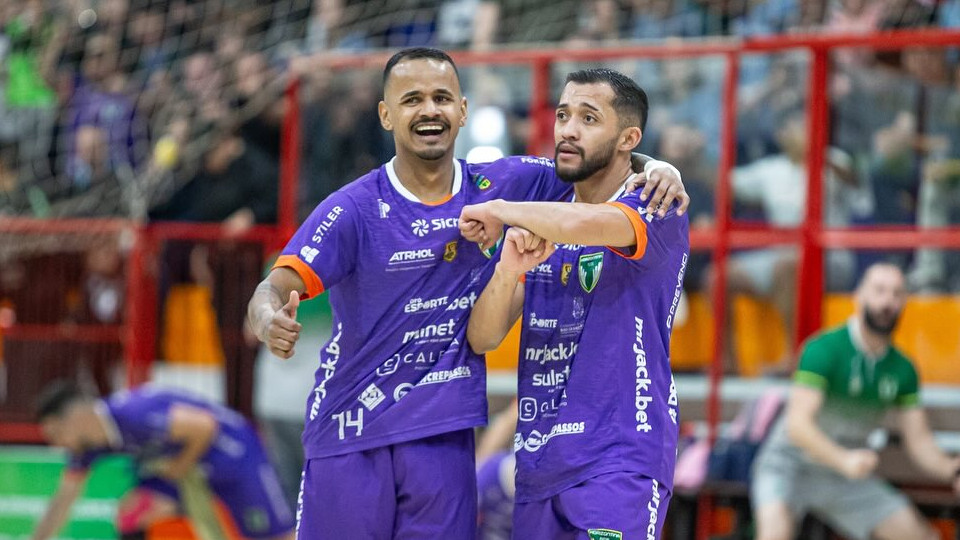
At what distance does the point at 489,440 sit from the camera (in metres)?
8.41

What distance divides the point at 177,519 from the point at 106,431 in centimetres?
147

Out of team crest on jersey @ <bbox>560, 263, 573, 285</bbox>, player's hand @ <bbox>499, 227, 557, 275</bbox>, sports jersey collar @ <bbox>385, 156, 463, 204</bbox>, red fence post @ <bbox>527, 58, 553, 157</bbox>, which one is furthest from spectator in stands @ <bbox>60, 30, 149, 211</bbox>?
player's hand @ <bbox>499, 227, 557, 275</bbox>

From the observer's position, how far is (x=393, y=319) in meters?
4.90

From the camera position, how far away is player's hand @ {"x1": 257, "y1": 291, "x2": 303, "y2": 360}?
4.23 meters

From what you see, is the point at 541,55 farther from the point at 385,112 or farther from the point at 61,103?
the point at 61,103

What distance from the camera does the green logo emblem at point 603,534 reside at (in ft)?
14.9

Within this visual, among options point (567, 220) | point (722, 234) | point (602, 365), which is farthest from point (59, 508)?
point (567, 220)

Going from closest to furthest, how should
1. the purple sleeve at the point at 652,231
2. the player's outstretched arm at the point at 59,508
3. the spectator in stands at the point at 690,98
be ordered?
the purple sleeve at the point at 652,231
the spectator in stands at the point at 690,98
the player's outstretched arm at the point at 59,508

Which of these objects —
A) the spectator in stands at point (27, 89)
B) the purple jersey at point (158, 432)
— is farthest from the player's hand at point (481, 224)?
the spectator in stands at point (27, 89)

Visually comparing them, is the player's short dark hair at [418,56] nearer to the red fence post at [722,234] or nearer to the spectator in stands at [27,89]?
the red fence post at [722,234]

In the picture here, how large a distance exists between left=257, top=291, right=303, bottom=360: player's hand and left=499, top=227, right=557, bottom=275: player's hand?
712mm

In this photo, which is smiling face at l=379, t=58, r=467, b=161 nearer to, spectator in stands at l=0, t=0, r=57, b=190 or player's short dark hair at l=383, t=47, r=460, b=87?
player's short dark hair at l=383, t=47, r=460, b=87

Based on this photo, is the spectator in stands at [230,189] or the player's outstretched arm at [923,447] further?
the spectator in stands at [230,189]

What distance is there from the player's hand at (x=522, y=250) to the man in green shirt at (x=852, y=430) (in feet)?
12.4
